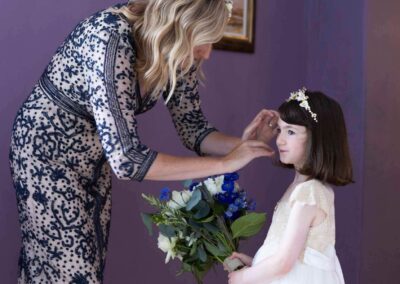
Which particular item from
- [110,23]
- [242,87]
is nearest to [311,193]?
[110,23]

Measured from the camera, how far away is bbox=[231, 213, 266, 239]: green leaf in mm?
1940

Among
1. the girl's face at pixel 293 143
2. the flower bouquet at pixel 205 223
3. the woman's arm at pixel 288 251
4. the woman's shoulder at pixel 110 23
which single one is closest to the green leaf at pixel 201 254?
the flower bouquet at pixel 205 223

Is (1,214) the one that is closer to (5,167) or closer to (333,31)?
(5,167)

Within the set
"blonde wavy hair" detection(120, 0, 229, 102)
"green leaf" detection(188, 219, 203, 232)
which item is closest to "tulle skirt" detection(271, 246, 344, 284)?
"green leaf" detection(188, 219, 203, 232)

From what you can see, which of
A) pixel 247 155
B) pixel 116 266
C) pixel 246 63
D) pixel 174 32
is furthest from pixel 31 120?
pixel 246 63

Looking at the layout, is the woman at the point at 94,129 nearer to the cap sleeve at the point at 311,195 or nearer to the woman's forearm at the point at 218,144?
the cap sleeve at the point at 311,195

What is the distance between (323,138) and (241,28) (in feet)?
3.51

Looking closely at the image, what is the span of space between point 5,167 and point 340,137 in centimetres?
104

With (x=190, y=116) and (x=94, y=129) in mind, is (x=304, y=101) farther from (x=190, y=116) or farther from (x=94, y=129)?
(x=94, y=129)

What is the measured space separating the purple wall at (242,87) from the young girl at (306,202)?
2.31 ft

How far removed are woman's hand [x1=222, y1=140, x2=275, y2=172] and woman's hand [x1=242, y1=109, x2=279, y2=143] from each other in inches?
7.9

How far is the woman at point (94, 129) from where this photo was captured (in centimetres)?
176

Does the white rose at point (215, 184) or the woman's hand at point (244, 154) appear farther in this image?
the white rose at point (215, 184)

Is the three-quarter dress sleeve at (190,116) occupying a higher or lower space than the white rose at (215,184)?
higher
